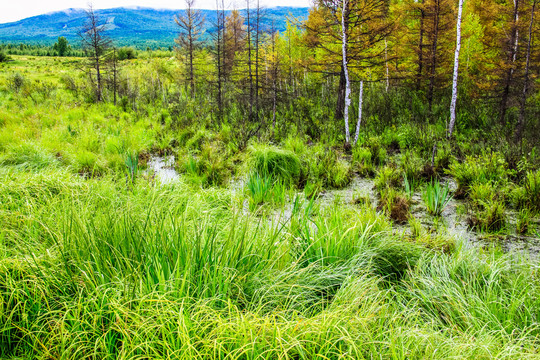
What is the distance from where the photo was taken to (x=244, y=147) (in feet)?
31.9

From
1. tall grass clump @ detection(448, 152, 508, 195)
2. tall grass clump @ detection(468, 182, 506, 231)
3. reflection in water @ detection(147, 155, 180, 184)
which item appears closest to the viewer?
tall grass clump @ detection(468, 182, 506, 231)

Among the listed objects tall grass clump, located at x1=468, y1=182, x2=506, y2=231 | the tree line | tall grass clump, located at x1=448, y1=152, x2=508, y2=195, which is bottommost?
tall grass clump, located at x1=468, y1=182, x2=506, y2=231

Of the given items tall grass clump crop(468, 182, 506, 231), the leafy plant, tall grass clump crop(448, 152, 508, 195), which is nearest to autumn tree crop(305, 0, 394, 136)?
the leafy plant

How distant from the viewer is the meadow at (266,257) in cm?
161

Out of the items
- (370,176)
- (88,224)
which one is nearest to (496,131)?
(370,176)

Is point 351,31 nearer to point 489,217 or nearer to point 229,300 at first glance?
point 489,217

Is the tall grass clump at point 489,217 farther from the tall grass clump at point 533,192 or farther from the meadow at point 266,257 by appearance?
the tall grass clump at point 533,192

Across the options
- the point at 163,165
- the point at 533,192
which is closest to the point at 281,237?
the point at 533,192

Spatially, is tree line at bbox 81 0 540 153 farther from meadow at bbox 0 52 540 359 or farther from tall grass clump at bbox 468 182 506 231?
tall grass clump at bbox 468 182 506 231

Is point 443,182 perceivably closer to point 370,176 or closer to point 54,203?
point 370,176

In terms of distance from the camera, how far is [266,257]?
2.46 m

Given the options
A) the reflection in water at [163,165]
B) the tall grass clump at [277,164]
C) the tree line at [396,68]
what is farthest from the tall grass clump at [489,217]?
the reflection in water at [163,165]

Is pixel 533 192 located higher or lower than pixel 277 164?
lower

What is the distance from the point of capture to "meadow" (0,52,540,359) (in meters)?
1.61
